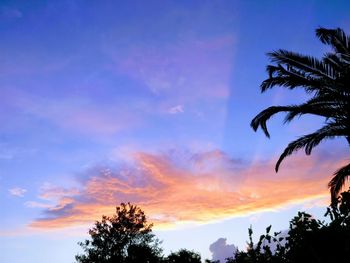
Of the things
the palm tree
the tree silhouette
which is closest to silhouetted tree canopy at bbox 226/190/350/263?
the palm tree

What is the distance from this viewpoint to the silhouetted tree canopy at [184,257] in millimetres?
49750

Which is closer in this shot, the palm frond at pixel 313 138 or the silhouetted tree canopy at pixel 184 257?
the palm frond at pixel 313 138

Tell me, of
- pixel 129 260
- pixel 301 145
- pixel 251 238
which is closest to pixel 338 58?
pixel 301 145

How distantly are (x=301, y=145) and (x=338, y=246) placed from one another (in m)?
10.6

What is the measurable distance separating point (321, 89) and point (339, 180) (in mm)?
3535

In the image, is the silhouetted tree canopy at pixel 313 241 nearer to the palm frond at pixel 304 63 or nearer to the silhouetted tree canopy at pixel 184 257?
the palm frond at pixel 304 63

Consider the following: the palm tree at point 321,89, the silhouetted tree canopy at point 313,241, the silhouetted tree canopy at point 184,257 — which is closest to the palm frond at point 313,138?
the palm tree at point 321,89

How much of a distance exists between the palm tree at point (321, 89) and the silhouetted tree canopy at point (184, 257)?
38.3m

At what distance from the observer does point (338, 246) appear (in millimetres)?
3951

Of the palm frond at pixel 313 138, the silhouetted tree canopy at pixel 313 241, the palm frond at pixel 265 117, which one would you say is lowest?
the silhouetted tree canopy at pixel 313 241

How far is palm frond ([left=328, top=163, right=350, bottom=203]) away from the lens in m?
14.0

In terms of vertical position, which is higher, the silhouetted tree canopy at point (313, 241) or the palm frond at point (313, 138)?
the palm frond at point (313, 138)

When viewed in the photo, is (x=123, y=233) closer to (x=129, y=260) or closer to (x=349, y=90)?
(x=129, y=260)

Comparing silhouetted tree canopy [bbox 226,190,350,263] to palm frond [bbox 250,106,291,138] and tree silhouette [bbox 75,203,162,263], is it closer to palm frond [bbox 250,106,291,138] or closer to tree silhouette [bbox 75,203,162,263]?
palm frond [bbox 250,106,291,138]
